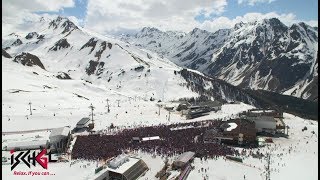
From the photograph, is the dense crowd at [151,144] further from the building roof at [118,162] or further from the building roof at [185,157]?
the building roof at [118,162]

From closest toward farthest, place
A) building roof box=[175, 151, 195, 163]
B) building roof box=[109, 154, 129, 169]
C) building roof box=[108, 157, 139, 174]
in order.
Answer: building roof box=[108, 157, 139, 174], building roof box=[109, 154, 129, 169], building roof box=[175, 151, 195, 163]

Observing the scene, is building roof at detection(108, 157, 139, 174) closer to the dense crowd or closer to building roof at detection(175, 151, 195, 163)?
building roof at detection(175, 151, 195, 163)

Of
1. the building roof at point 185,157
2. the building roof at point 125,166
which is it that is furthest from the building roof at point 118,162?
the building roof at point 185,157

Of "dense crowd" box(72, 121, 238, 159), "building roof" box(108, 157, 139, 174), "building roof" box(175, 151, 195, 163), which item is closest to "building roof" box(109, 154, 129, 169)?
"building roof" box(108, 157, 139, 174)

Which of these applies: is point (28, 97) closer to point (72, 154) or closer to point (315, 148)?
point (72, 154)

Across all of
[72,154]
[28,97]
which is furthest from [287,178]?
[28,97]

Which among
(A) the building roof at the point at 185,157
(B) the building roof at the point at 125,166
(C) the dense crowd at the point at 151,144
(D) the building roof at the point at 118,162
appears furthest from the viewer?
(C) the dense crowd at the point at 151,144

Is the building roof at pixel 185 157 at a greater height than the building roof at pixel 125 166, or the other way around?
the building roof at pixel 185 157
